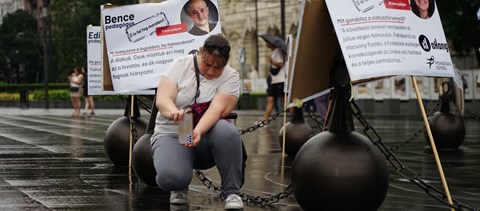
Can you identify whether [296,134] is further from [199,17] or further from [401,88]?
[401,88]

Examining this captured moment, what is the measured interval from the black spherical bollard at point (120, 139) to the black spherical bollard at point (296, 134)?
8.22ft

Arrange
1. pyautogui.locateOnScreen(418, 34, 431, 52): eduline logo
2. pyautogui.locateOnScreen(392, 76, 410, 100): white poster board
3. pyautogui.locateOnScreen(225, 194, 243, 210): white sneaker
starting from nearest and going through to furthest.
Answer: pyautogui.locateOnScreen(418, 34, 431, 52): eduline logo < pyautogui.locateOnScreen(225, 194, 243, 210): white sneaker < pyautogui.locateOnScreen(392, 76, 410, 100): white poster board

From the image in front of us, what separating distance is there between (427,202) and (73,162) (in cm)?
522

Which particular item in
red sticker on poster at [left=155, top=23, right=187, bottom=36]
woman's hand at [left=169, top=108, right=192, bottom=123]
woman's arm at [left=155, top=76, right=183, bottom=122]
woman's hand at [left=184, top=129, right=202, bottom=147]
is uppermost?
red sticker on poster at [left=155, top=23, right=187, bottom=36]

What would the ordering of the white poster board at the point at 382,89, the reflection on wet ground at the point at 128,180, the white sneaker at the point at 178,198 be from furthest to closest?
the white poster board at the point at 382,89 → the reflection on wet ground at the point at 128,180 → the white sneaker at the point at 178,198

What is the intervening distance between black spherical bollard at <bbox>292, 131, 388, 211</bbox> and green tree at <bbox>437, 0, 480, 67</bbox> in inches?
984

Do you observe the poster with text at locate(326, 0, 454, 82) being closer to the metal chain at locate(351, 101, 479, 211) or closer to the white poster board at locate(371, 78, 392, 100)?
the metal chain at locate(351, 101, 479, 211)

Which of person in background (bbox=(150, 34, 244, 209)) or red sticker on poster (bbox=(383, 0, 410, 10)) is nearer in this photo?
red sticker on poster (bbox=(383, 0, 410, 10))

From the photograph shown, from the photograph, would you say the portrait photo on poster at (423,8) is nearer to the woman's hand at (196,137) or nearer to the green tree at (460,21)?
the woman's hand at (196,137)

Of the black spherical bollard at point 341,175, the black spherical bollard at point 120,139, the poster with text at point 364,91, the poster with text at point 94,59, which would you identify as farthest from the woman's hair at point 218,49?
the poster with text at point 364,91

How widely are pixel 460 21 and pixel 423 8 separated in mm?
25307

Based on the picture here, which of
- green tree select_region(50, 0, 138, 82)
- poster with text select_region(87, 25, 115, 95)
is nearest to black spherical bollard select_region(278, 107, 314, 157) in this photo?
poster with text select_region(87, 25, 115, 95)

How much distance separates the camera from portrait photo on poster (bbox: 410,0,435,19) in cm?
738

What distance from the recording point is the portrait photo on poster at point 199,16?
30.8 feet
